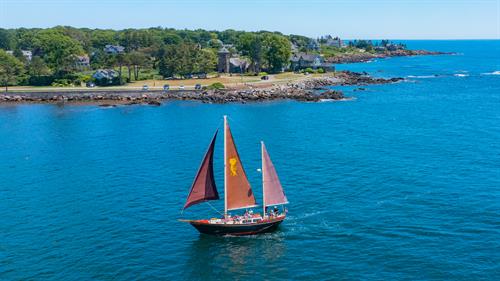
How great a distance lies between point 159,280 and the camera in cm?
3894

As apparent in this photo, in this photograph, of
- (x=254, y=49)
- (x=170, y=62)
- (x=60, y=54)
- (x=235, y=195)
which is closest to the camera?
(x=235, y=195)

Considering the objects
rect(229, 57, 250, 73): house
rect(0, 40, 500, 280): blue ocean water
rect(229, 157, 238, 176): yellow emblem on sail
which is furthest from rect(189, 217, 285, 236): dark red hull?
rect(229, 57, 250, 73): house

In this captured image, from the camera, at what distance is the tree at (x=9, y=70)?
145625 millimetres

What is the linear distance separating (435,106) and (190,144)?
227 ft

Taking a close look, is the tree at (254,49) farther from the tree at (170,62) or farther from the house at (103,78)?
the house at (103,78)

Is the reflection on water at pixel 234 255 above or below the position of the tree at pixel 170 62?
below

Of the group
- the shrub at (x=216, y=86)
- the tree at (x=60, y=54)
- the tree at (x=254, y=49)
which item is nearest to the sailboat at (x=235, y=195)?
the shrub at (x=216, y=86)

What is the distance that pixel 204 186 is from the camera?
48.4m

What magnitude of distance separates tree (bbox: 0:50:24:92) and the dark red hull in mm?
119461

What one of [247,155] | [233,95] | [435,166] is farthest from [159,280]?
[233,95]

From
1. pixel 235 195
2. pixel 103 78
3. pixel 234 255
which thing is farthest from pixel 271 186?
pixel 103 78

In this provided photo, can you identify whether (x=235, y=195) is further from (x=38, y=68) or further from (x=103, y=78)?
(x=38, y=68)

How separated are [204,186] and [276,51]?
134775mm

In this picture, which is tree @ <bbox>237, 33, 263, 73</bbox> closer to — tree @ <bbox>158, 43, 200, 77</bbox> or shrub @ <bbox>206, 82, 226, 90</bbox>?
tree @ <bbox>158, 43, 200, 77</bbox>
